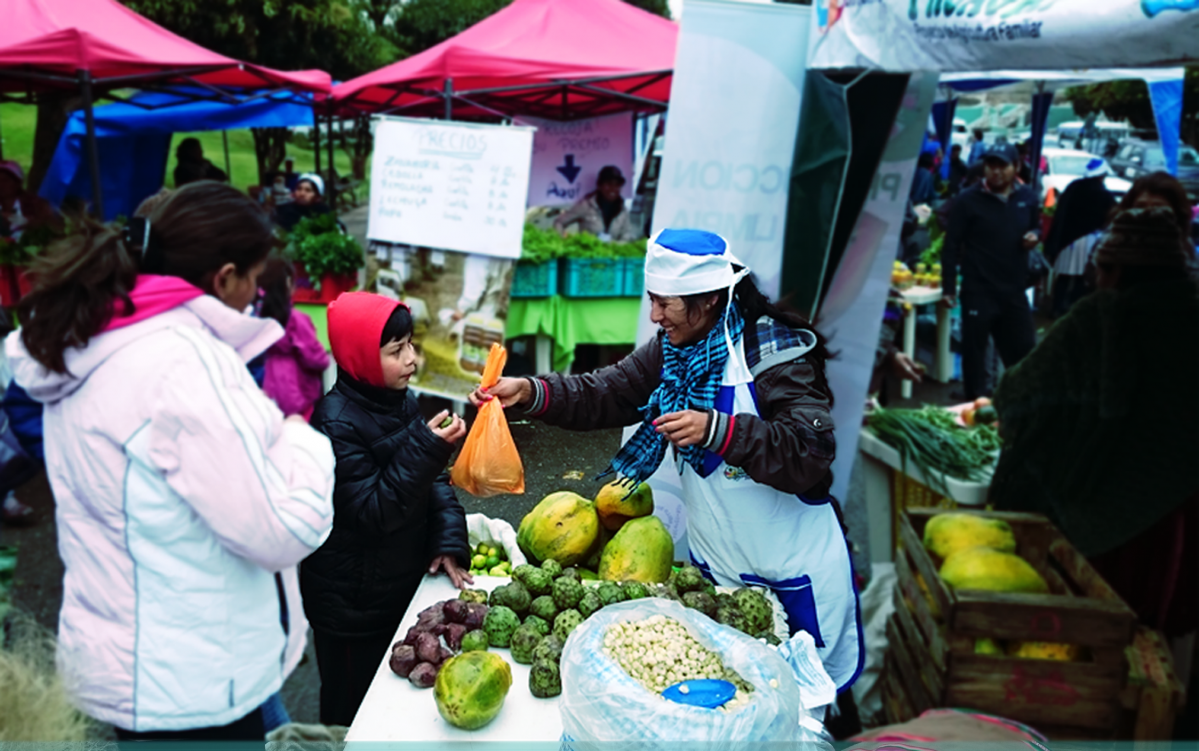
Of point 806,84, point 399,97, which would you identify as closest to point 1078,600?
point 806,84

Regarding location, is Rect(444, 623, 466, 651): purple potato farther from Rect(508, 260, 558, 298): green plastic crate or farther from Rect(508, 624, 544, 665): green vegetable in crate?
Rect(508, 260, 558, 298): green plastic crate

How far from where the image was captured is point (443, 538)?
5.50 feet

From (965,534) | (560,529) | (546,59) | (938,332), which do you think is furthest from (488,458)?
(938,332)

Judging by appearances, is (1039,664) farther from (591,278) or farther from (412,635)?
(591,278)

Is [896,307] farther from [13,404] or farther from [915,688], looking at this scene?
[13,404]

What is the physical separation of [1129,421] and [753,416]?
218cm

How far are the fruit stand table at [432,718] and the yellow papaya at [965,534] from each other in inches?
86.9

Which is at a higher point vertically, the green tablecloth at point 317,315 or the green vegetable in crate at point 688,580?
the green vegetable in crate at point 688,580

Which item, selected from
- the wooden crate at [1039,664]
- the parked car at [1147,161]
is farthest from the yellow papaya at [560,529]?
the parked car at [1147,161]

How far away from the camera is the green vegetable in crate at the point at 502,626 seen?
1542 millimetres

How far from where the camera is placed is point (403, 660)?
5.08ft

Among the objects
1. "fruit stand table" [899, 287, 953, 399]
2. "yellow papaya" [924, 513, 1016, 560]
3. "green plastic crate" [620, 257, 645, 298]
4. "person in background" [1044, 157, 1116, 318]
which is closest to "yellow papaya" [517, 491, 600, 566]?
"yellow papaya" [924, 513, 1016, 560]

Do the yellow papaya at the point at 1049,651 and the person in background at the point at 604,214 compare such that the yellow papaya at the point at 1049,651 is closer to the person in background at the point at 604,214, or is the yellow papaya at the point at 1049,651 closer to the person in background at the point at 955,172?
the person in background at the point at 604,214

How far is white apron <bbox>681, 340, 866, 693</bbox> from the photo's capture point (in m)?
1.71
